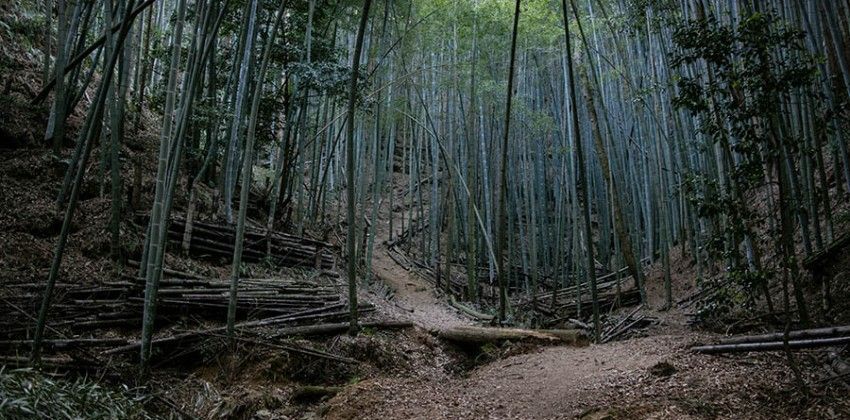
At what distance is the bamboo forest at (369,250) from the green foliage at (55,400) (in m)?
0.01

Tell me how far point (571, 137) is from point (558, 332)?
5816 mm

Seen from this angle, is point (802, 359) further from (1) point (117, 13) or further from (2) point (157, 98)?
(2) point (157, 98)

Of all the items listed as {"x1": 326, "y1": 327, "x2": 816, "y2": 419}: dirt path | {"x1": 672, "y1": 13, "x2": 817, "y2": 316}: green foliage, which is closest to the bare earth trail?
{"x1": 326, "y1": 327, "x2": 816, "y2": 419}: dirt path

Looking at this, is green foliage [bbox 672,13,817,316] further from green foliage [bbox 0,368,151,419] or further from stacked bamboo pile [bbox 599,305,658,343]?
green foliage [bbox 0,368,151,419]

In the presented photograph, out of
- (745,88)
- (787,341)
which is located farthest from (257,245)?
(787,341)

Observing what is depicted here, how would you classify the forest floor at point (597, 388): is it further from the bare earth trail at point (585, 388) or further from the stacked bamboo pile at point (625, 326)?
the stacked bamboo pile at point (625, 326)

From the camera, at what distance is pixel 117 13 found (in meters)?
Result: 5.41

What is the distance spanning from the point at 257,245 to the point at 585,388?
423 centimetres

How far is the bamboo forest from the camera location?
10.1 feet

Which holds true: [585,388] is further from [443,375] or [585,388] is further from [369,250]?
[369,250]

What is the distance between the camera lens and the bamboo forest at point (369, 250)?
3.08 m

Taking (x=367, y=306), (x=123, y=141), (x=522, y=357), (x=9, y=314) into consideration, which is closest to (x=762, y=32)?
(x=522, y=357)

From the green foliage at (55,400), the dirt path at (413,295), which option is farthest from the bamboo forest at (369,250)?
the dirt path at (413,295)

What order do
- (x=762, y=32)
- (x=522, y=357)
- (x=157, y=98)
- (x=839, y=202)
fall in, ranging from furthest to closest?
(x=157, y=98)
(x=839, y=202)
(x=522, y=357)
(x=762, y=32)
